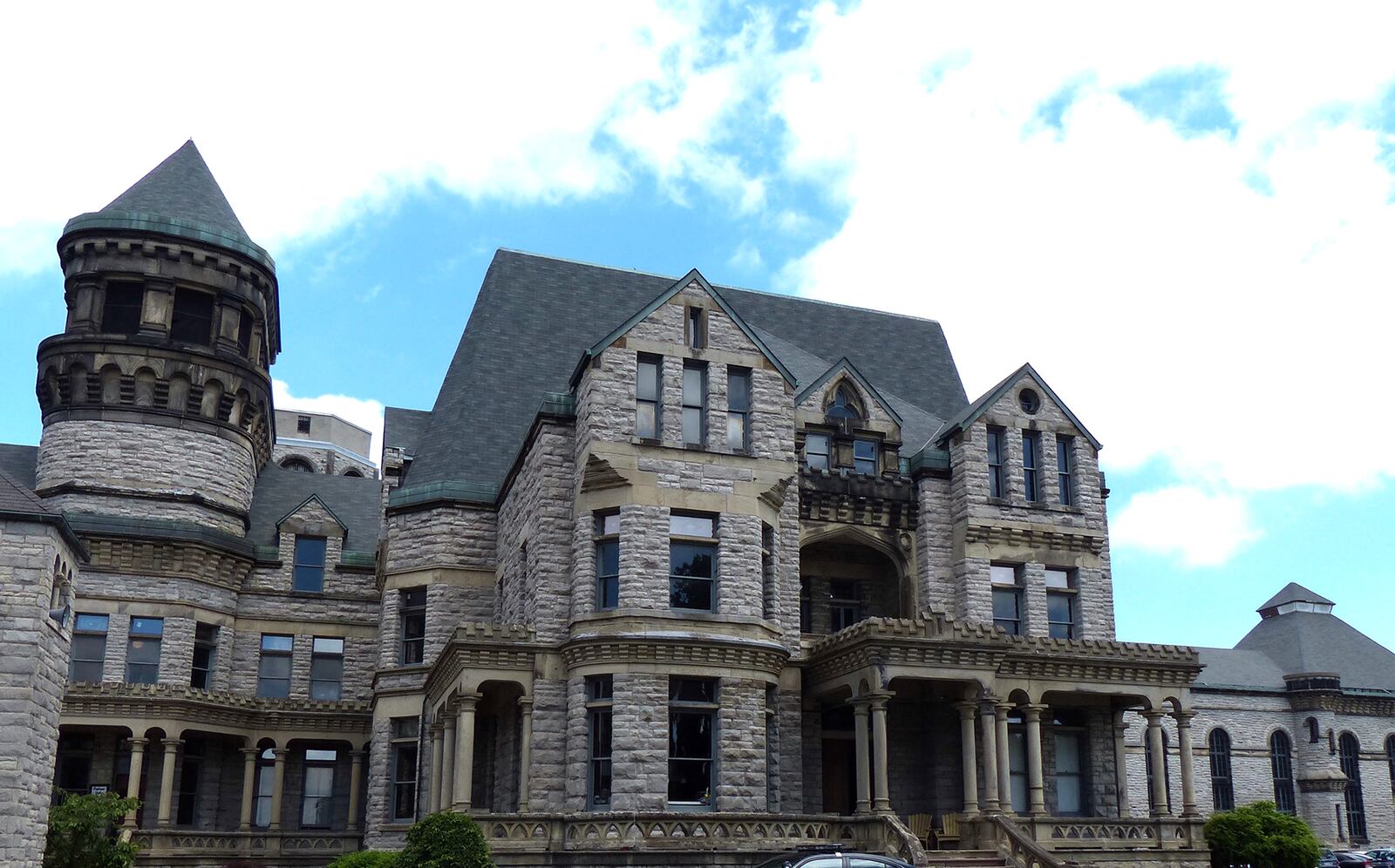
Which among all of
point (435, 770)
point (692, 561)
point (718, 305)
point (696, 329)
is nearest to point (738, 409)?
point (696, 329)

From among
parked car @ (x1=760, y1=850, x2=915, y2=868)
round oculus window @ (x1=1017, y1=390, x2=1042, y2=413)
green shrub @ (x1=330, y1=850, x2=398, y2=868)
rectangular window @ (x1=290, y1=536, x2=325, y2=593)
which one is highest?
round oculus window @ (x1=1017, y1=390, x2=1042, y2=413)

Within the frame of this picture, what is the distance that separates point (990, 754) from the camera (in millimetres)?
29094

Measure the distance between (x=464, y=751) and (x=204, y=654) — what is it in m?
16.1

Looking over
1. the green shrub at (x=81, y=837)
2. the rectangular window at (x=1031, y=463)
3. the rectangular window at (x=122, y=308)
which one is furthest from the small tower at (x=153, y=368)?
the rectangular window at (x=1031, y=463)

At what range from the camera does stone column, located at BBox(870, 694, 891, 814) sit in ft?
89.8

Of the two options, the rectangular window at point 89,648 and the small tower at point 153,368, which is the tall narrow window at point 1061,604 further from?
the rectangular window at point 89,648

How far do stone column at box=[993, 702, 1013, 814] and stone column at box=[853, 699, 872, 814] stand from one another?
2877 mm

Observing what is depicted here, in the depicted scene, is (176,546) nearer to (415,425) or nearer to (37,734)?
(415,425)

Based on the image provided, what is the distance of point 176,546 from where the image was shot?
3959 centimetres

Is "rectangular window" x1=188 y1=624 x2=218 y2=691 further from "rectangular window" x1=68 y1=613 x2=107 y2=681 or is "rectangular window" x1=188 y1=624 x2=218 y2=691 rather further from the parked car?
the parked car

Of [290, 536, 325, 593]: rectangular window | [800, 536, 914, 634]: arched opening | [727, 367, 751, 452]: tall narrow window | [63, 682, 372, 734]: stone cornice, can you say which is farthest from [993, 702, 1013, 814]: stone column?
[290, 536, 325, 593]: rectangular window

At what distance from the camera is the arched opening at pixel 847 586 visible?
3519 centimetres

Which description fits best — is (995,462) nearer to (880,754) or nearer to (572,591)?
(880,754)

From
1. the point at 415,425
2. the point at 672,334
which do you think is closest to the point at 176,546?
the point at 415,425
